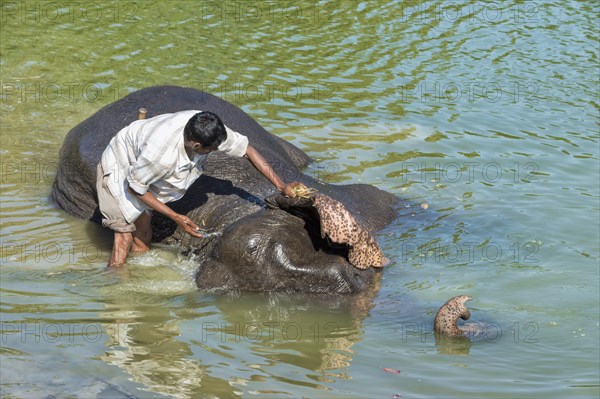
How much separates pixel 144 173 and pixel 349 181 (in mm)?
3343

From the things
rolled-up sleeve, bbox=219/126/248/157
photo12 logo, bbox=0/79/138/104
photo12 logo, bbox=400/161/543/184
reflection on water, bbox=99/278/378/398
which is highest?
rolled-up sleeve, bbox=219/126/248/157

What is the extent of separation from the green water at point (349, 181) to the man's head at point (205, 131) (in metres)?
1.25

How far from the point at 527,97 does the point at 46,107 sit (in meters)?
6.06

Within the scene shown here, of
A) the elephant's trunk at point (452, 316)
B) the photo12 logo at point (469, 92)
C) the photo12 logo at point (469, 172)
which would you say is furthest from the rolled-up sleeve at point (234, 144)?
the photo12 logo at point (469, 92)

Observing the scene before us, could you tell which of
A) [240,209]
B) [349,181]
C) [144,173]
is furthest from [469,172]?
[144,173]

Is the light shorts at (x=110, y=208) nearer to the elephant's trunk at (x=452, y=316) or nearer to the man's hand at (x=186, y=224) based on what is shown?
the man's hand at (x=186, y=224)

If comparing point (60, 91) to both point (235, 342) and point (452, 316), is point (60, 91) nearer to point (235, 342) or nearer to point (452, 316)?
point (235, 342)

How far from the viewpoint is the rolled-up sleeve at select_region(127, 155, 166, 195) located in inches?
274

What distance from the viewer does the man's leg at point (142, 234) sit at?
796 centimetres

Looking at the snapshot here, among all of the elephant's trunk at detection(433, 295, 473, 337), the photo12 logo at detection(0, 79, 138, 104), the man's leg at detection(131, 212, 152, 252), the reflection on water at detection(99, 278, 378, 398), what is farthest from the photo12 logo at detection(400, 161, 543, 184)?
the photo12 logo at detection(0, 79, 138, 104)

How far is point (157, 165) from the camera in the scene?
22.8 ft

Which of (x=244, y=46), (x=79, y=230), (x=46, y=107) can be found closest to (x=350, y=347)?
(x=79, y=230)

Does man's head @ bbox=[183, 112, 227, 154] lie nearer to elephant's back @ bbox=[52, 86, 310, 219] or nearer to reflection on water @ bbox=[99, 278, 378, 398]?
reflection on water @ bbox=[99, 278, 378, 398]

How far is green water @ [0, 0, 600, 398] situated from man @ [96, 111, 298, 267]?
51 centimetres
